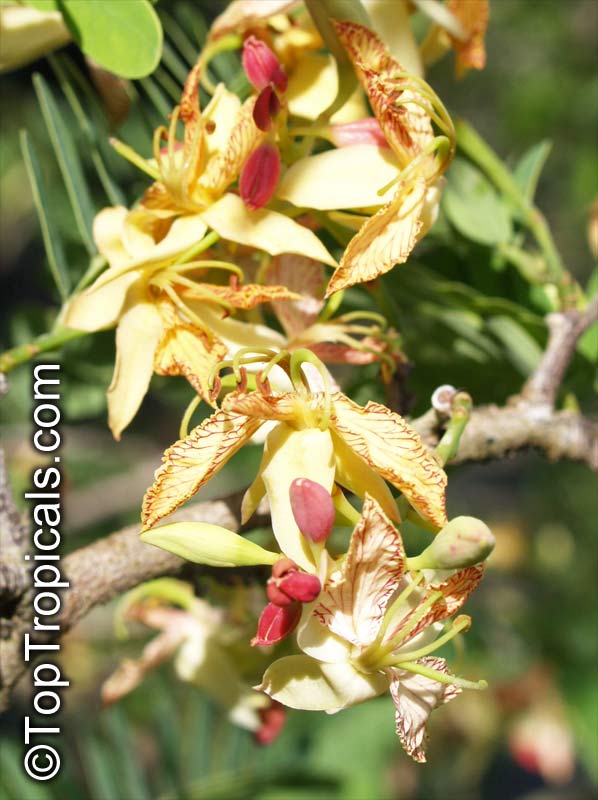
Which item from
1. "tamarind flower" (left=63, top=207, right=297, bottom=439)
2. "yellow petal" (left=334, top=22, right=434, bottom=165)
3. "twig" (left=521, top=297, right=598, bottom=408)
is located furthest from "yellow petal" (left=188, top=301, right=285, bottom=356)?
"twig" (left=521, top=297, right=598, bottom=408)

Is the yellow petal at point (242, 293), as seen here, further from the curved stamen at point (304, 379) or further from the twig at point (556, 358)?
the twig at point (556, 358)

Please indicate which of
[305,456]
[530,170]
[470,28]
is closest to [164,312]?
[305,456]

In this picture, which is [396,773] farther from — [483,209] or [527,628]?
[483,209]

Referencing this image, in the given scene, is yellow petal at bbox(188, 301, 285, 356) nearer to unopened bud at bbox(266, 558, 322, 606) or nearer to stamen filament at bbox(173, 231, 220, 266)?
stamen filament at bbox(173, 231, 220, 266)

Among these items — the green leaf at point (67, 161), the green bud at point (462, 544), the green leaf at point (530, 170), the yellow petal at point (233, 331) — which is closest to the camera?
the green bud at point (462, 544)

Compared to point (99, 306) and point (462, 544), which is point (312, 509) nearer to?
point (462, 544)
